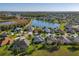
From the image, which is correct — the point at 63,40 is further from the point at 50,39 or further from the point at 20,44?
the point at 20,44

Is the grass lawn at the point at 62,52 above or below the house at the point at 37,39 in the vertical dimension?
below

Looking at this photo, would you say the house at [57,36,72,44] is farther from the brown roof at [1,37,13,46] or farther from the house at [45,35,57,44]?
the brown roof at [1,37,13,46]

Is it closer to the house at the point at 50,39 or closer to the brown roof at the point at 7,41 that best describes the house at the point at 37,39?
the house at the point at 50,39

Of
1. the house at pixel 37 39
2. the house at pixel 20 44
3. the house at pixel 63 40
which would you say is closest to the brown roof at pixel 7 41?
the house at pixel 20 44

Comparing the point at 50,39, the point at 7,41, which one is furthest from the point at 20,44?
the point at 50,39

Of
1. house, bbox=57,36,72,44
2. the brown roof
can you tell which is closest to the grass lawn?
house, bbox=57,36,72,44

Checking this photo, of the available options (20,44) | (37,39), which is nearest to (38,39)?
(37,39)

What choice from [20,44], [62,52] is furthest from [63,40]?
[20,44]

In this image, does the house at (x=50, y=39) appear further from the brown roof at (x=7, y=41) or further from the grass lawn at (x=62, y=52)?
the brown roof at (x=7, y=41)

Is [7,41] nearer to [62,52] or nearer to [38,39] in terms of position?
[38,39]

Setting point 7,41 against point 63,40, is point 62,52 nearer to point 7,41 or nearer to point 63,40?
point 63,40

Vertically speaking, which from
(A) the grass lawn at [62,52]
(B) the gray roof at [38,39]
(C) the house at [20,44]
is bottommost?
(A) the grass lawn at [62,52]
